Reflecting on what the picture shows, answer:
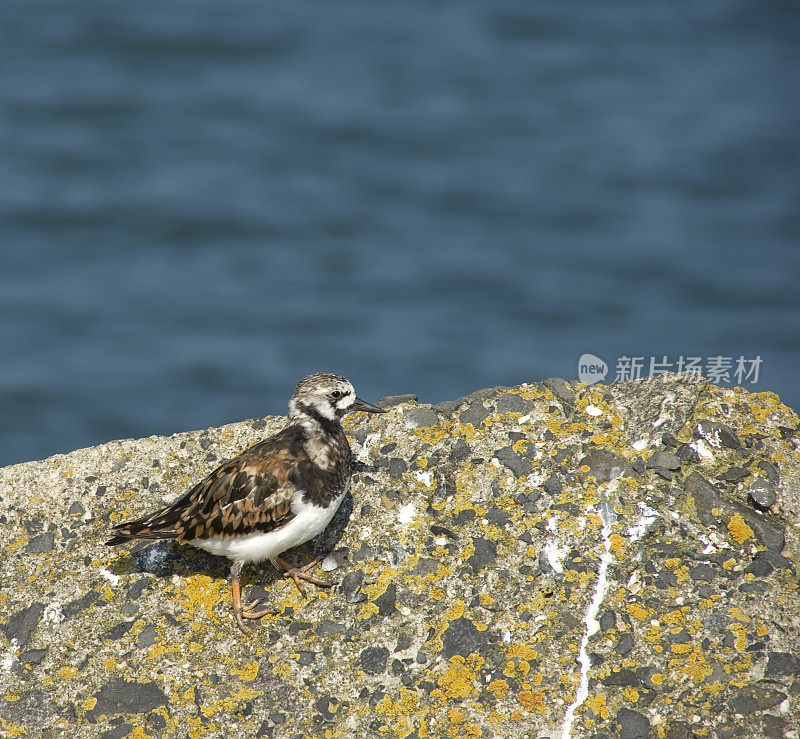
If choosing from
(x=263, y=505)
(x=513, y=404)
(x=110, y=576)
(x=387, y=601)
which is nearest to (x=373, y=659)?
(x=387, y=601)

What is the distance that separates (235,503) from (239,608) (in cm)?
52

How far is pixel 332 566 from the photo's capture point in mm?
4656

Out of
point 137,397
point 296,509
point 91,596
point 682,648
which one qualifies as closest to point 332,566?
point 296,509

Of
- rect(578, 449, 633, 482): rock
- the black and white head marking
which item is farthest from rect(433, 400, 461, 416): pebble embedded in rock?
rect(578, 449, 633, 482): rock

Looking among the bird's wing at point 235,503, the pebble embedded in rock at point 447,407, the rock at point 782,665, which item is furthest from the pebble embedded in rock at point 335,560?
the rock at point 782,665

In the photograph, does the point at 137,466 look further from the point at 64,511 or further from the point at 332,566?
the point at 332,566

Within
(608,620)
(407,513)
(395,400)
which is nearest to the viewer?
(608,620)

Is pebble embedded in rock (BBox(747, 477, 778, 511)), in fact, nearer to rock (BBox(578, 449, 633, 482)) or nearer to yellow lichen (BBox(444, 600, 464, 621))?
rock (BBox(578, 449, 633, 482))

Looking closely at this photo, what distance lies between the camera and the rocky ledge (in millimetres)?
3994

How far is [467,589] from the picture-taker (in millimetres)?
4398

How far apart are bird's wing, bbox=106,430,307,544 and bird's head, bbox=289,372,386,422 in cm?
25

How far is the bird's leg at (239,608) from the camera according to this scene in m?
4.35

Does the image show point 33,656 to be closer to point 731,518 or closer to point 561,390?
point 561,390

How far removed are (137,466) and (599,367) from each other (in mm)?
2701
